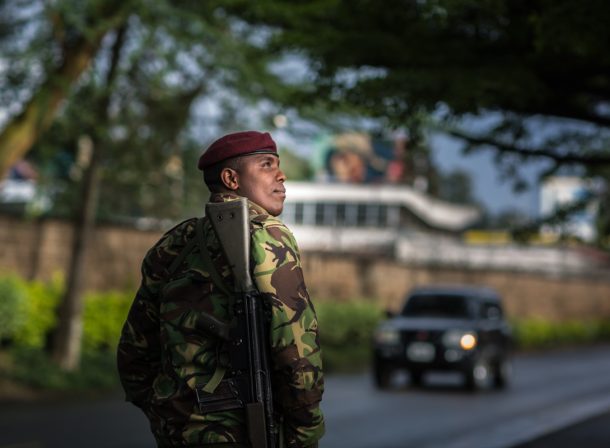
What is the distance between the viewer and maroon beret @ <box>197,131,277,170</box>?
3869 millimetres

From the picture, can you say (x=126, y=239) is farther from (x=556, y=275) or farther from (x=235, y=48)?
(x=556, y=275)

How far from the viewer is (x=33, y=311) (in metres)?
17.3

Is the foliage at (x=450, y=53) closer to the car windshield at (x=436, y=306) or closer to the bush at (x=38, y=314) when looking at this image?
the bush at (x=38, y=314)

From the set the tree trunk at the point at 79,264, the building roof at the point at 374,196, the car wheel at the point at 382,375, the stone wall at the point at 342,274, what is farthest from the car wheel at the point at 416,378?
the building roof at the point at 374,196

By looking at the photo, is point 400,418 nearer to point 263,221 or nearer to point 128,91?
point 128,91

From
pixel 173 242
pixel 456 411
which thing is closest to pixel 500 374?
pixel 456 411

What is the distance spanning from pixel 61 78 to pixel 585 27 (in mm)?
8703

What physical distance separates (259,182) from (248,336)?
0.53 meters

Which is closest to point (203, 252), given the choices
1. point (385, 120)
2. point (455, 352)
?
point (385, 120)

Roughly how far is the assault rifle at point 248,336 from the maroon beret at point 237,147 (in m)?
0.25

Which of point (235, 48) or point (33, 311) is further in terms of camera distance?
point (33, 311)

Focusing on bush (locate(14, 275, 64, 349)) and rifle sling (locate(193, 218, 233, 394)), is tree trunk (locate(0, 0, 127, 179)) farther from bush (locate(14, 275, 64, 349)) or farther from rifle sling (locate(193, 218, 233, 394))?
rifle sling (locate(193, 218, 233, 394))

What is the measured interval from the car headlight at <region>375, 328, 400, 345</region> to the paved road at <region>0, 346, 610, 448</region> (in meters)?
0.79

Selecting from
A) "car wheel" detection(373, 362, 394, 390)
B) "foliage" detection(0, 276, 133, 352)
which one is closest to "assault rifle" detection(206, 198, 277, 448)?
"foliage" detection(0, 276, 133, 352)
